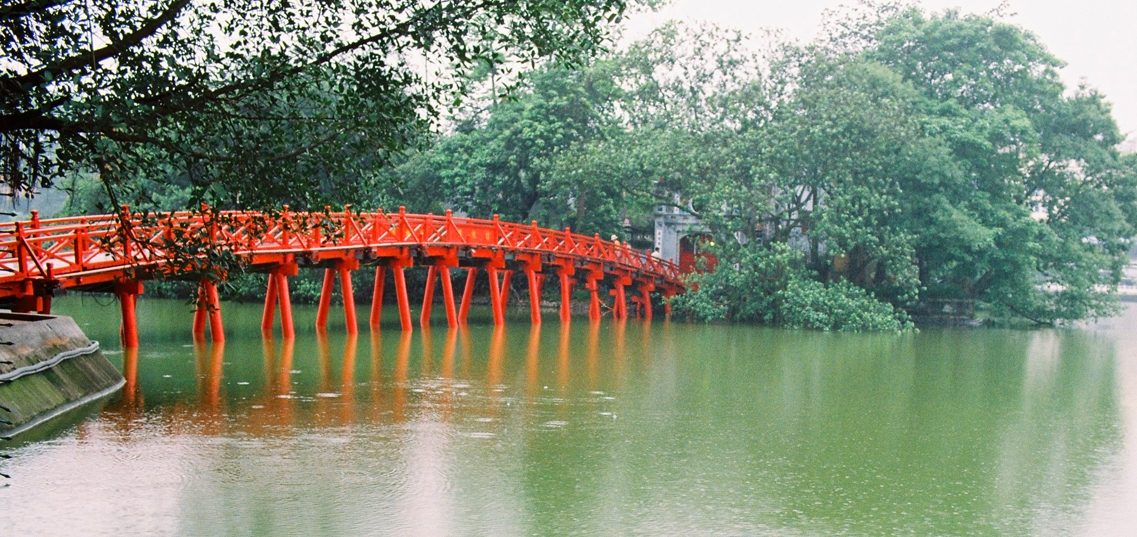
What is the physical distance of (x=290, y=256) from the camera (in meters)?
21.5

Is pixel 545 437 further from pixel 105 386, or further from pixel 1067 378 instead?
pixel 1067 378

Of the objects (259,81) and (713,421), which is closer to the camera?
(259,81)

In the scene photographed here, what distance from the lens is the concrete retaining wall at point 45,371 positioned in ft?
38.4

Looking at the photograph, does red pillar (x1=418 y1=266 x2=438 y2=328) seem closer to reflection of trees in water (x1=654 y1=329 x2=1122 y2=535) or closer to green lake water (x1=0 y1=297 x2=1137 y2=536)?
green lake water (x1=0 y1=297 x2=1137 y2=536)

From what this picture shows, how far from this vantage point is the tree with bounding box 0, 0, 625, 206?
25.7 feet

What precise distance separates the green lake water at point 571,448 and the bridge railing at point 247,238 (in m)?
1.60

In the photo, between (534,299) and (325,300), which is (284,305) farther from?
(534,299)

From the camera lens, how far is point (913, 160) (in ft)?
101

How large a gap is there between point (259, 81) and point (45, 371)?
623 cm

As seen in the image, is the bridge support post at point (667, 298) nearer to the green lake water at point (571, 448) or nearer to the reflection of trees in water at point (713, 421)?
the reflection of trees in water at point (713, 421)

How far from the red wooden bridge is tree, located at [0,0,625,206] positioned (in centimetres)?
41

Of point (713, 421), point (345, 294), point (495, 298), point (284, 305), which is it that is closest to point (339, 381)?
point (713, 421)

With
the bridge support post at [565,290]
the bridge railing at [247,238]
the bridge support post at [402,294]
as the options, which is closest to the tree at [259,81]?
the bridge railing at [247,238]

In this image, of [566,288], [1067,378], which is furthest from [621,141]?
[1067,378]
